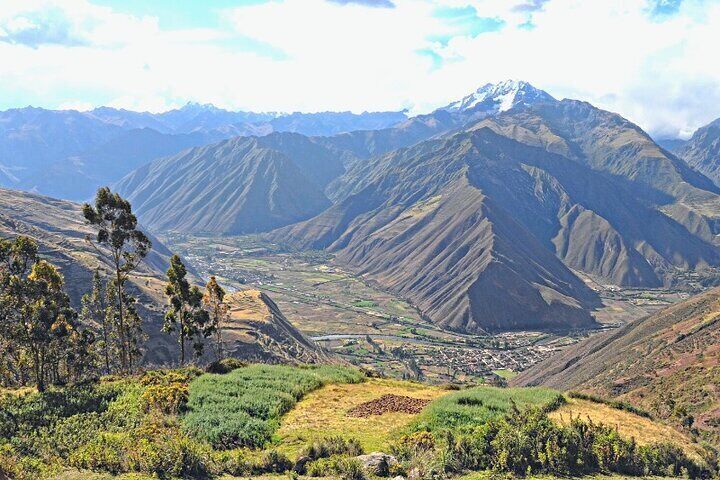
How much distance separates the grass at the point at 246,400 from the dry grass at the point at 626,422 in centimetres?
2078

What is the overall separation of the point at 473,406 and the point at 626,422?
13.1 m

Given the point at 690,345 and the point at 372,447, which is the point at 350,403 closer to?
the point at 372,447

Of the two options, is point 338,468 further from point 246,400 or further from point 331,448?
point 246,400

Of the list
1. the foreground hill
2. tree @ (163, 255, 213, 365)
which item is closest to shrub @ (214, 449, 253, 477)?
tree @ (163, 255, 213, 365)

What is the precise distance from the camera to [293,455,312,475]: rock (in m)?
29.8

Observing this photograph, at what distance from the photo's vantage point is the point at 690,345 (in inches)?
4478

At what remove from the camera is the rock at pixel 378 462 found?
2861cm

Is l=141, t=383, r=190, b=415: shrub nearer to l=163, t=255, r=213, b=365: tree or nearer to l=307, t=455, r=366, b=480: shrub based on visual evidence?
l=307, t=455, r=366, b=480: shrub

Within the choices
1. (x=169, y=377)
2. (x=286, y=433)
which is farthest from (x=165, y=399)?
(x=286, y=433)

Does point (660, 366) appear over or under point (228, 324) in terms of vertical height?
under

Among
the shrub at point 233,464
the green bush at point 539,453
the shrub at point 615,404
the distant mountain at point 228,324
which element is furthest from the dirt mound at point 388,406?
the distant mountain at point 228,324

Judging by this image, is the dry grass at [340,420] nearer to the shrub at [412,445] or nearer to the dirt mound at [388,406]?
the dirt mound at [388,406]

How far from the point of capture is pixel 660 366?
108812 mm

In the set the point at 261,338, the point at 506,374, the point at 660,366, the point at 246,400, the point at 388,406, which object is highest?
the point at 246,400
